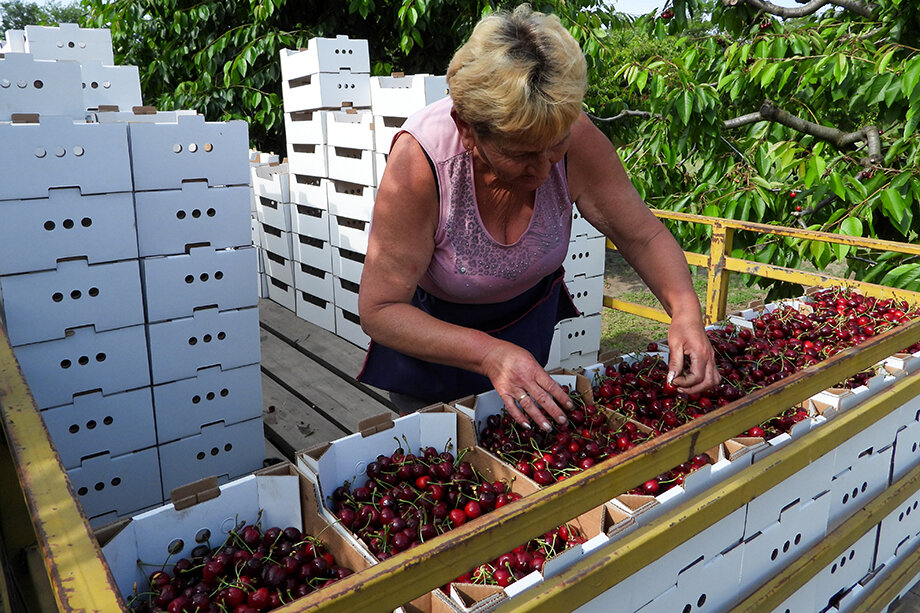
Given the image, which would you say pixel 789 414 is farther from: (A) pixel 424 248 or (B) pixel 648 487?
(A) pixel 424 248

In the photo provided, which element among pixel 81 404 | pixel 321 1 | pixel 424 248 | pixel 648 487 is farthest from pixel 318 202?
pixel 321 1

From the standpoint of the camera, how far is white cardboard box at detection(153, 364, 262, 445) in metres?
3.08

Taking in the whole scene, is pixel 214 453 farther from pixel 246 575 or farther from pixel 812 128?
pixel 812 128

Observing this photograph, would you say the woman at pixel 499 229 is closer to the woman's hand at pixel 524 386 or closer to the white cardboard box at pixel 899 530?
the woman's hand at pixel 524 386

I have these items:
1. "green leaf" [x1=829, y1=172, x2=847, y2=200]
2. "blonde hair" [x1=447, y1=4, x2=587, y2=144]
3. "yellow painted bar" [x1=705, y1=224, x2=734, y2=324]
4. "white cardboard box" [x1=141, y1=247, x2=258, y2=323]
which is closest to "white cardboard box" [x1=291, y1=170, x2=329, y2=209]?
"white cardboard box" [x1=141, y1=247, x2=258, y2=323]

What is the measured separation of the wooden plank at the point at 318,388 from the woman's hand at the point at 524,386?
2.29 meters

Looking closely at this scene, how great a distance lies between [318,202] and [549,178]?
3662 mm

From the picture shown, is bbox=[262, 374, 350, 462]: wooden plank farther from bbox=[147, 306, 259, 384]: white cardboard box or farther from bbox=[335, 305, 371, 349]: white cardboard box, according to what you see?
bbox=[335, 305, 371, 349]: white cardboard box

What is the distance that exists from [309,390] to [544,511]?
10.7ft

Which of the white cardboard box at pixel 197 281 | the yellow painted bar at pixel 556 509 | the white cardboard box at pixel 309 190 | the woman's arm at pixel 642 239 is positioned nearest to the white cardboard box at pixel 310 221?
the white cardboard box at pixel 309 190

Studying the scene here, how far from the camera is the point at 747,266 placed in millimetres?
3844

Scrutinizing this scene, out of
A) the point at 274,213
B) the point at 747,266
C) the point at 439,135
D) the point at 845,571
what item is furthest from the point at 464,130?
the point at 274,213

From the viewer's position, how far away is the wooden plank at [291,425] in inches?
140

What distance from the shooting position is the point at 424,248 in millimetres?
1695
